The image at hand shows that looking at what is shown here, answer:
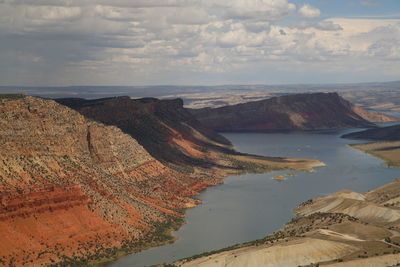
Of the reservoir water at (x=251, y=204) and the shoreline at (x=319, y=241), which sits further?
the reservoir water at (x=251, y=204)

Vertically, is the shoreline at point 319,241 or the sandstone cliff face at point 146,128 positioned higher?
the sandstone cliff face at point 146,128

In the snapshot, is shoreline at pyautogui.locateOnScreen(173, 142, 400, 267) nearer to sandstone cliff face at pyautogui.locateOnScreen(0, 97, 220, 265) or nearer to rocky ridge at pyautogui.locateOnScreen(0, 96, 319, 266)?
rocky ridge at pyautogui.locateOnScreen(0, 96, 319, 266)

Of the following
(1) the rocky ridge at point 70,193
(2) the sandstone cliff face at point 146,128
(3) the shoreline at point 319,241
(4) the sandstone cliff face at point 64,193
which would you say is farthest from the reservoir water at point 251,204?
(2) the sandstone cliff face at point 146,128

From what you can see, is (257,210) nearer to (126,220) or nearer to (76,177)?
(126,220)

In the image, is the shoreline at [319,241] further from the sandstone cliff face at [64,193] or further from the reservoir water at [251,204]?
the sandstone cliff face at [64,193]

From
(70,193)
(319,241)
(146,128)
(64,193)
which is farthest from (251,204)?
(146,128)

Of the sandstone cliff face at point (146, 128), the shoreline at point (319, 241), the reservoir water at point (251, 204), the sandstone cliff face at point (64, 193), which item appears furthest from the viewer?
the sandstone cliff face at point (146, 128)
